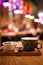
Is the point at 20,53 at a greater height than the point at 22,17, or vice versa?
the point at 20,53

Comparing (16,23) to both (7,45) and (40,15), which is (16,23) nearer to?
(40,15)

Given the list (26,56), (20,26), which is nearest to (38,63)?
(26,56)

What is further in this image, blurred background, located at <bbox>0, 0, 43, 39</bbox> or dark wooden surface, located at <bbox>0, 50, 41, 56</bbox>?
blurred background, located at <bbox>0, 0, 43, 39</bbox>

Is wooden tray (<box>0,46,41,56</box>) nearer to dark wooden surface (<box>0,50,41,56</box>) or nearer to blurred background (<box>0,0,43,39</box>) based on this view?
dark wooden surface (<box>0,50,41,56</box>)

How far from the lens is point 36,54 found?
55.7 inches

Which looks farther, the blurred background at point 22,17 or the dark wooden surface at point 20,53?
the blurred background at point 22,17

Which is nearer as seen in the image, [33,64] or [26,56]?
[33,64]

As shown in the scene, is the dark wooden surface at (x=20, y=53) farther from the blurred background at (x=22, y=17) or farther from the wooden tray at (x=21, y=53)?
the blurred background at (x=22, y=17)

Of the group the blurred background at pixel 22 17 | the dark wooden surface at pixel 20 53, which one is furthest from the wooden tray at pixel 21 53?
the blurred background at pixel 22 17

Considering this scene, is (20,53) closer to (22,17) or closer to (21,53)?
(21,53)

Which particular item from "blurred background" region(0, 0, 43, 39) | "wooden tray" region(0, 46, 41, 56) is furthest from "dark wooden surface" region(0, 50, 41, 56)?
"blurred background" region(0, 0, 43, 39)

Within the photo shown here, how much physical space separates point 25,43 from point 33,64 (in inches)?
16.6

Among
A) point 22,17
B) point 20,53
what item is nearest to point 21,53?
point 20,53

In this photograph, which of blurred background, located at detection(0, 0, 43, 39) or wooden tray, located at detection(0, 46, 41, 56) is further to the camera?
blurred background, located at detection(0, 0, 43, 39)
